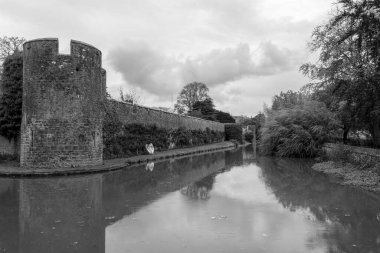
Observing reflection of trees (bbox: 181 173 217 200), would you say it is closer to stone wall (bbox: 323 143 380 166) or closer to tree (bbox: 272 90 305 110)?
stone wall (bbox: 323 143 380 166)

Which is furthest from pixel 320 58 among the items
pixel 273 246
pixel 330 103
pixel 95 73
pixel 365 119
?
pixel 273 246

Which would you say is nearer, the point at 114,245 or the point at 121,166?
the point at 114,245

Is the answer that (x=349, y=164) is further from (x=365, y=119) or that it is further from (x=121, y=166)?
(x=121, y=166)

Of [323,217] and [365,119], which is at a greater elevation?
[365,119]

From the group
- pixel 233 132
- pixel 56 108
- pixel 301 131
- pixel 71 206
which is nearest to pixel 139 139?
pixel 56 108

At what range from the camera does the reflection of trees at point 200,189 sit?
9406 mm

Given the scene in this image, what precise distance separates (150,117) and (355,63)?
Result: 13748 millimetres

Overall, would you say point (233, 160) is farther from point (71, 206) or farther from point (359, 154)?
point (71, 206)

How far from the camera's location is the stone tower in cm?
1501

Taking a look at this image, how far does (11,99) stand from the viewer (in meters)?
17.2

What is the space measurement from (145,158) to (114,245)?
15.2m

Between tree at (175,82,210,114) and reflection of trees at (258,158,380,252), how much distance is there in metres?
59.4

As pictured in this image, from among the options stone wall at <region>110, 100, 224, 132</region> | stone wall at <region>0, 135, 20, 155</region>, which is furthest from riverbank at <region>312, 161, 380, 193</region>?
stone wall at <region>0, 135, 20, 155</region>

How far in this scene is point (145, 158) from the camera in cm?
2045
